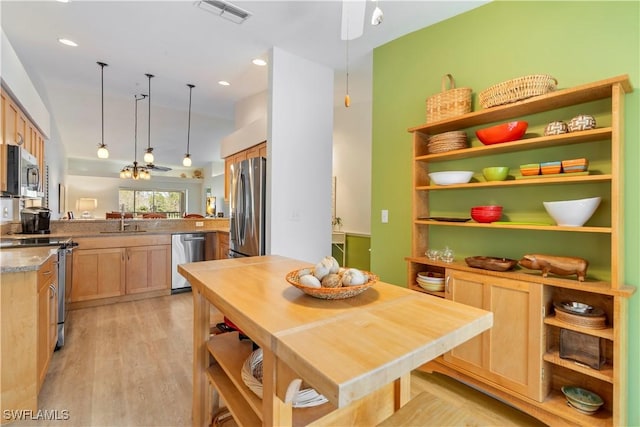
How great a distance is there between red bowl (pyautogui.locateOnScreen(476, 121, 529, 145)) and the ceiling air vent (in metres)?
2.04

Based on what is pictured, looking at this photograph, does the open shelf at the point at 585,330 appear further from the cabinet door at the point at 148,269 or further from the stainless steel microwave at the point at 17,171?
the cabinet door at the point at 148,269

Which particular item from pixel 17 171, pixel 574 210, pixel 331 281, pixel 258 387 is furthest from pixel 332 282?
pixel 17 171

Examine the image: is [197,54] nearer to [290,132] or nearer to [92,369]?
[290,132]

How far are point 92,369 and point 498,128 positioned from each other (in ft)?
11.2

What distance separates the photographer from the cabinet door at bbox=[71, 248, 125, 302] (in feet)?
12.1

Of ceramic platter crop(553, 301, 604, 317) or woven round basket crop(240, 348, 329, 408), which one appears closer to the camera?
woven round basket crop(240, 348, 329, 408)

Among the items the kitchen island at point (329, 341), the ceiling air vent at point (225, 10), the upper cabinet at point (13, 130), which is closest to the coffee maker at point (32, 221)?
the upper cabinet at point (13, 130)

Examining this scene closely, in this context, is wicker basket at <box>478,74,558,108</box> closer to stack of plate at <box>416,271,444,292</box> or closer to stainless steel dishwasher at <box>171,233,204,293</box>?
stack of plate at <box>416,271,444,292</box>

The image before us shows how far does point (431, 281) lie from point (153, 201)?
39.8 feet

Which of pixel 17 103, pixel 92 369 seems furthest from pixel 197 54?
pixel 92 369

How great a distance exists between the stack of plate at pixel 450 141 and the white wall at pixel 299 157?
1.40 meters

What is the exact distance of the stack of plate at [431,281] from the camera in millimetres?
2237

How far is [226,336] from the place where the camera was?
169 cm

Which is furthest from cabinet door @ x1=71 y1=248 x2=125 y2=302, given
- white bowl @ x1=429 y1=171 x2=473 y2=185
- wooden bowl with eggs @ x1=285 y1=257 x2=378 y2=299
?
white bowl @ x1=429 y1=171 x2=473 y2=185
